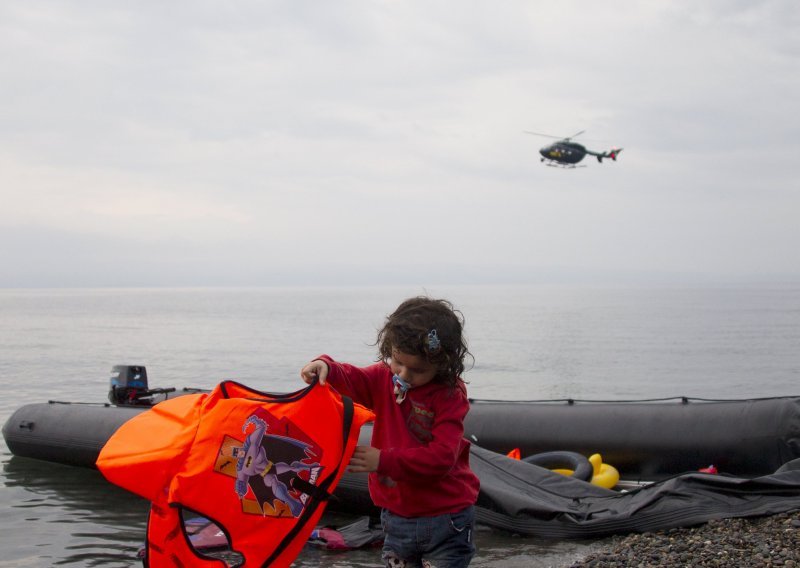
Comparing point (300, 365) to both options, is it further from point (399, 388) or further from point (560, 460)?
point (399, 388)

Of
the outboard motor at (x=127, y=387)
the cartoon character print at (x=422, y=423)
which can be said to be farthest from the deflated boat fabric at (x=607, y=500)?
the outboard motor at (x=127, y=387)

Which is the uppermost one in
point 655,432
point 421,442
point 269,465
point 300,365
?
point 421,442

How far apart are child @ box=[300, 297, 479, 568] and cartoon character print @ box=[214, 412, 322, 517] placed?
256 millimetres

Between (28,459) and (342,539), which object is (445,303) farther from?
(28,459)

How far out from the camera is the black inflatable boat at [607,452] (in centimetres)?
601

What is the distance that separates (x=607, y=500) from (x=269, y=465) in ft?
13.2

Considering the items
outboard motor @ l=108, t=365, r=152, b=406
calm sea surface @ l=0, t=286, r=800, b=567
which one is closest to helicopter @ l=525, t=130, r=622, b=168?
calm sea surface @ l=0, t=286, r=800, b=567

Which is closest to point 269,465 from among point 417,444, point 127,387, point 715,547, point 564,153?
point 417,444

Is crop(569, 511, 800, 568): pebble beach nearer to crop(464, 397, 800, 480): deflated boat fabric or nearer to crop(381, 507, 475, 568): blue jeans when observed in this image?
crop(464, 397, 800, 480): deflated boat fabric

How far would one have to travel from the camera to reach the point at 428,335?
3014mm

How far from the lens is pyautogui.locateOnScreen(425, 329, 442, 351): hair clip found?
300cm

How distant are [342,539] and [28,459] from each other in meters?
5.58

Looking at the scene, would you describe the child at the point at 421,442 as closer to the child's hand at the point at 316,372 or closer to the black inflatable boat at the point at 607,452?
the child's hand at the point at 316,372

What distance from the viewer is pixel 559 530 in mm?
6363
